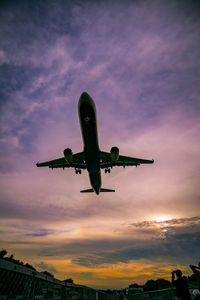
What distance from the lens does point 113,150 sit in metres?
26.2

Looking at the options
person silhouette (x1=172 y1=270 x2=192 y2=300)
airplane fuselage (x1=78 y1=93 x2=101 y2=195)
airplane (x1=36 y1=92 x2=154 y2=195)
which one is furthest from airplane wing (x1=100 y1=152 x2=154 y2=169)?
person silhouette (x1=172 y1=270 x2=192 y2=300)

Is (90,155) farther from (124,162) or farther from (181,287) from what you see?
(181,287)

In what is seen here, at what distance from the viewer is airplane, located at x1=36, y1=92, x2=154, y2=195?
72.4 ft

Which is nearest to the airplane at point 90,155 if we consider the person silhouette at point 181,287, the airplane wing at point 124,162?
the airplane wing at point 124,162

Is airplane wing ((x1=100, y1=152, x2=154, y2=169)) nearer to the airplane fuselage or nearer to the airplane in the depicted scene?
the airplane

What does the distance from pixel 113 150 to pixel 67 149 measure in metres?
5.52

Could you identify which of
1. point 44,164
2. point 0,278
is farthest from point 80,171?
point 0,278

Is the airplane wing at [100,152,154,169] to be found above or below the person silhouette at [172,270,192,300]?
above

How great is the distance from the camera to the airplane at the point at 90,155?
22078 mm

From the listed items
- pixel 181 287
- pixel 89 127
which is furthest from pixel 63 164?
pixel 181 287

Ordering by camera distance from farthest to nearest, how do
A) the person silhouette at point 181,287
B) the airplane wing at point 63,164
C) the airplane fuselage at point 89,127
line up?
1. the airplane wing at point 63,164
2. the airplane fuselage at point 89,127
3. the person silhouette at point 181,287

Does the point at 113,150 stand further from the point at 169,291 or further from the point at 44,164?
the point at 169,291

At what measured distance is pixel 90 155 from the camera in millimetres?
25422

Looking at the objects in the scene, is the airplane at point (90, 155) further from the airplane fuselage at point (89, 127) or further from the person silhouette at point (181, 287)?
the person silhouette at point (181, 287)
